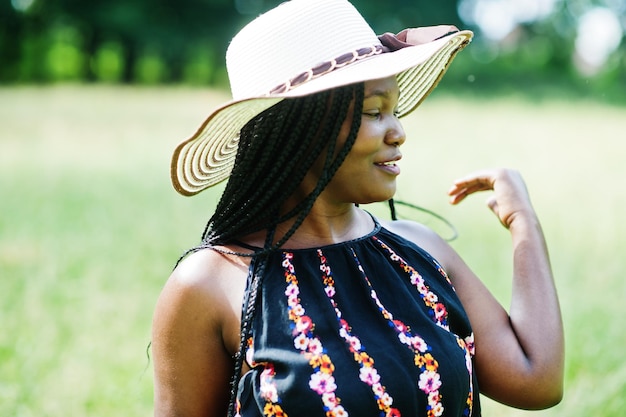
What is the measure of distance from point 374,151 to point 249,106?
31 cm

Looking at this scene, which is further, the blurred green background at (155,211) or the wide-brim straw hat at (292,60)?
the blurred green background at (155,211)

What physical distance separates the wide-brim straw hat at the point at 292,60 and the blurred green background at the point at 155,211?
1235mm

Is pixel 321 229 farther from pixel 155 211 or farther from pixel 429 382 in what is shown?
pixel 155 211

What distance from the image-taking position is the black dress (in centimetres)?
181

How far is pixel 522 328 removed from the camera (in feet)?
6.99

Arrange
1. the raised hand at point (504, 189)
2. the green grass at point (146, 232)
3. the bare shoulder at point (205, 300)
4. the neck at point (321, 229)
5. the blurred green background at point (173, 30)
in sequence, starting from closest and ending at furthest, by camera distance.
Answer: the bare shoulder at point (205, 300)
the neck at point (321, 229)
the raised hand at point (504, 189)
the green grass at point (146, 232)
the blurred green background at point (173, 30)

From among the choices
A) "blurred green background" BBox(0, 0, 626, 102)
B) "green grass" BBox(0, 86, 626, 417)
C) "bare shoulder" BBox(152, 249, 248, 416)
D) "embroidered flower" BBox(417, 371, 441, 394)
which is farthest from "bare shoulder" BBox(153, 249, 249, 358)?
"blurred green background" BBox(0, 0, 626, 102)

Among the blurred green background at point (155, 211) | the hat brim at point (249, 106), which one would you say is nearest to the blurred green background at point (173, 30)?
the blurred green background at point (155, 211)

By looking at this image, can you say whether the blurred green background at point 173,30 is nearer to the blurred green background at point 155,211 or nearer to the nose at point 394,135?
the blurred green background at point 155,211

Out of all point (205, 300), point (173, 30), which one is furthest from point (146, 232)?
point (173, 30)

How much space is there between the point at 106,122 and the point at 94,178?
493cm

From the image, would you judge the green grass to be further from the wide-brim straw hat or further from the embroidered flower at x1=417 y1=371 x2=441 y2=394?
the embroidered flower at x1=417 y1=371 x2=441 y2=394

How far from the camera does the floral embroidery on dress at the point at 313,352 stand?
1788mm

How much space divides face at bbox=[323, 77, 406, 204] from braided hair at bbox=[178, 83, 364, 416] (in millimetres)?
29
